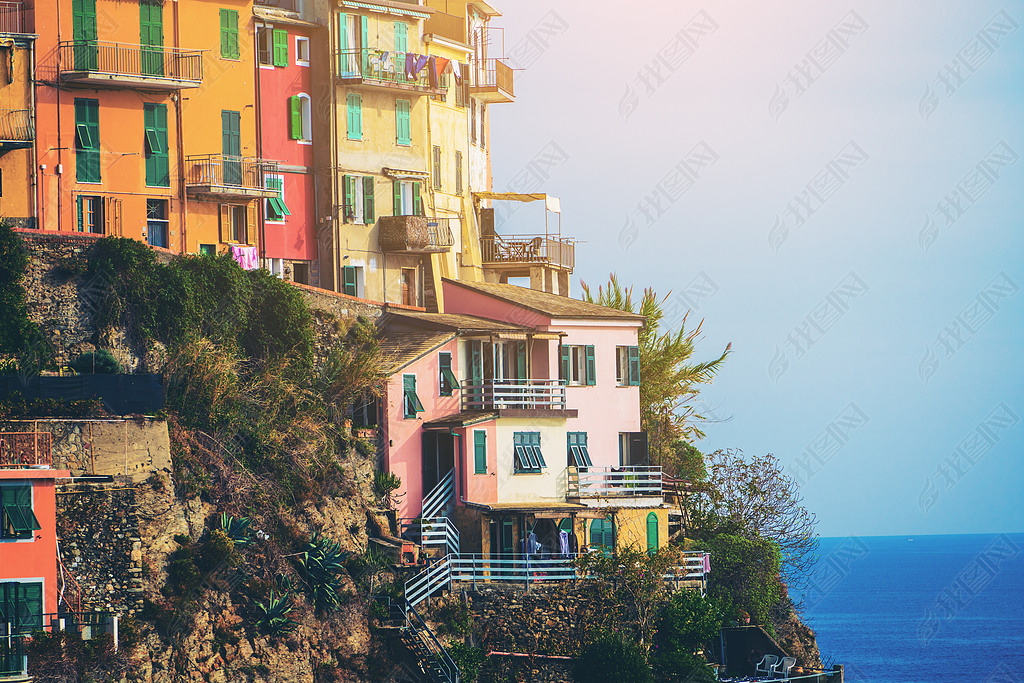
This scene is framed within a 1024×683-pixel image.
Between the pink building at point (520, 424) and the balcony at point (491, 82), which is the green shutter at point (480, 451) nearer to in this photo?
the pink building at point (520, 424)

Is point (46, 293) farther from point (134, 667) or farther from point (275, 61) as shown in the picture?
point (275, 61)

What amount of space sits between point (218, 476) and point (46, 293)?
23.9 ft

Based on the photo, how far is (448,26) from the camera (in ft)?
229

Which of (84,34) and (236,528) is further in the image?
(84,34)

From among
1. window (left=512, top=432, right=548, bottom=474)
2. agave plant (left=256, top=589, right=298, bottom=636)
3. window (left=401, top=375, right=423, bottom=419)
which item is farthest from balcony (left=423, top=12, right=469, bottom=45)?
agave plant (left=256, top=589, right=298, bottom=636)

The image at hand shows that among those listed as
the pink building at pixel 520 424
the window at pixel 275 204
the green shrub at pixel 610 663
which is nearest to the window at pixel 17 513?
the pink building at pixel 520 424

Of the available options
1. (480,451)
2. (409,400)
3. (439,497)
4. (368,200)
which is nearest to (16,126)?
(368,200)

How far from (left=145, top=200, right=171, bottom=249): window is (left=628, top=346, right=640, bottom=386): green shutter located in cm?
1798

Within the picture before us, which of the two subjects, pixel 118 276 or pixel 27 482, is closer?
pixel 27 482

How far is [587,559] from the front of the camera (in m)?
51.0

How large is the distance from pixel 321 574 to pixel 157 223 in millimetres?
15213

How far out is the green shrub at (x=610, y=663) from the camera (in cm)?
4872

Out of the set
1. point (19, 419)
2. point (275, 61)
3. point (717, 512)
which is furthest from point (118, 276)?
point (717, 512)

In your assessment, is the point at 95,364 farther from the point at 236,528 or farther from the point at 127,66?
the point at 127,66
